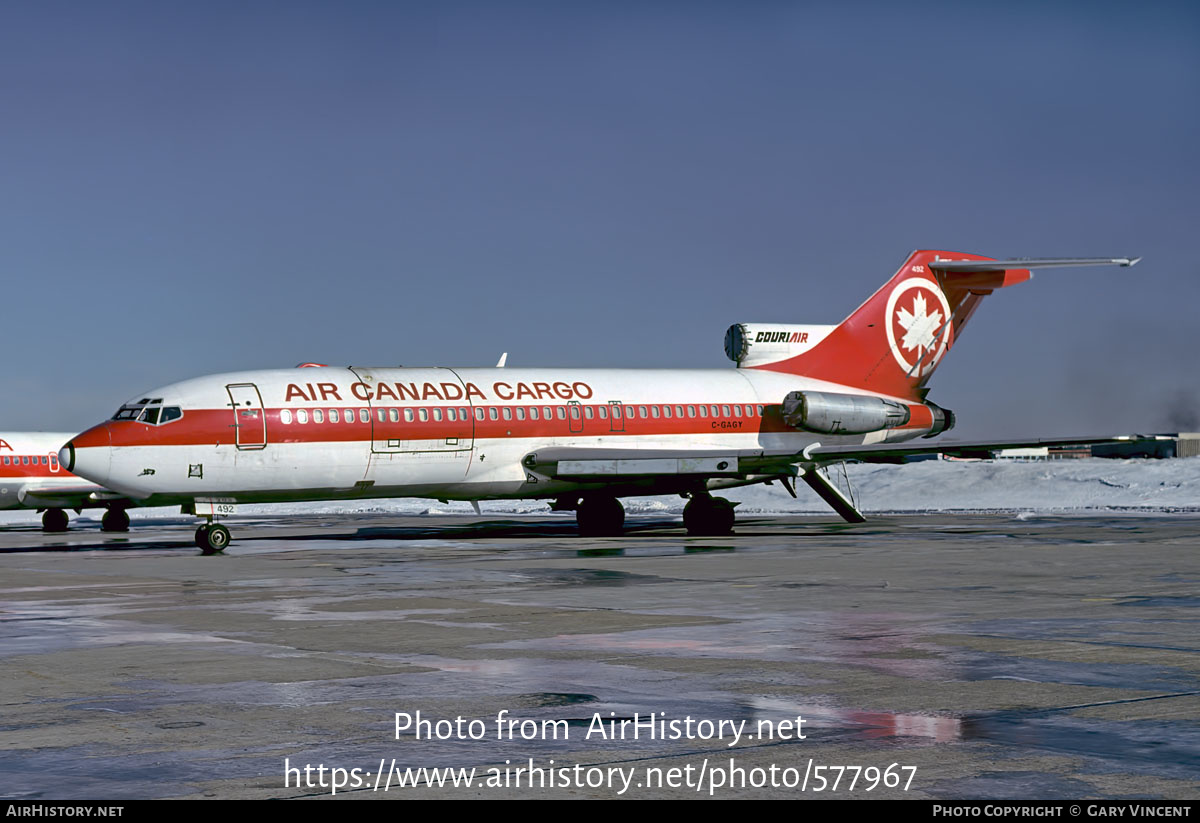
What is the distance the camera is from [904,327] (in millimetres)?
40500

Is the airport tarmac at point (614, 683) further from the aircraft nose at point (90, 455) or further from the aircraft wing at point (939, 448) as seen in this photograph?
the aircraft wing at point (939, 448)

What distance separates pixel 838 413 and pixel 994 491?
24688 mm

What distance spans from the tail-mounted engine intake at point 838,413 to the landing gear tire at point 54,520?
88.5ft

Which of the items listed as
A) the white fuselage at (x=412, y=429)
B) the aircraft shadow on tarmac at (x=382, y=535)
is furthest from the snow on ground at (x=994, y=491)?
the white fuselage at (x=412, y=429)

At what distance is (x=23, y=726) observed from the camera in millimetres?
8156

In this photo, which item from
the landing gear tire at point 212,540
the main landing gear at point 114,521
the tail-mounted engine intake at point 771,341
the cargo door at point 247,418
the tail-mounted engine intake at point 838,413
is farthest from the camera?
the main landing gear at point 114,521

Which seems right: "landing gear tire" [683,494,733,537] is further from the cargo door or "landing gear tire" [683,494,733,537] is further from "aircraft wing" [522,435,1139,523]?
the cargo door

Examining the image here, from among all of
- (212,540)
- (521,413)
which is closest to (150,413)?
(212,540)

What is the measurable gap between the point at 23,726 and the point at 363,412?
23.4 metres

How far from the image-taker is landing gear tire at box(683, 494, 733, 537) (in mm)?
35250

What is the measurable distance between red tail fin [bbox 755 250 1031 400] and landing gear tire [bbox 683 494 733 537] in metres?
6.27

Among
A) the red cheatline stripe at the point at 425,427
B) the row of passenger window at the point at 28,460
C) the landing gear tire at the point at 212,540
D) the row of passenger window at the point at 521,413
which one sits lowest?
the landing gear tire at the point at 212,540

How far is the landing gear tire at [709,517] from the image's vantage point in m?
35.2
